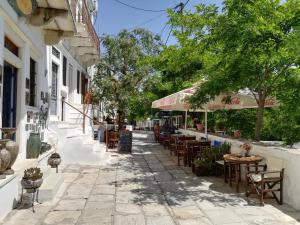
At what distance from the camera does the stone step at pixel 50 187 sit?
230 inches

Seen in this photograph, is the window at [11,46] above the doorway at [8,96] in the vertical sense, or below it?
above

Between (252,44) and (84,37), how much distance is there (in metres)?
8.09

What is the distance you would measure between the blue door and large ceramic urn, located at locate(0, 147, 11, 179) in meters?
2.52

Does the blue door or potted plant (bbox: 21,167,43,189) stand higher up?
the blue door

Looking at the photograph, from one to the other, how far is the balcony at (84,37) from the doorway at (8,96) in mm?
3370

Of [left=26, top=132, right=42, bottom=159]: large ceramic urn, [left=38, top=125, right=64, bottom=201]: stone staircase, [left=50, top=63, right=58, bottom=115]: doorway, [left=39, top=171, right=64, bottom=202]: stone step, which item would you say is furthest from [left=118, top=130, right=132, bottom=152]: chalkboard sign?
[left=39, top=171, right=64, bottom=202]: stone step

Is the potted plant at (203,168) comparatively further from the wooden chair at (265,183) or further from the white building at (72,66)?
the white building at (72,66)

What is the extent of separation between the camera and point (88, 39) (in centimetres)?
1303

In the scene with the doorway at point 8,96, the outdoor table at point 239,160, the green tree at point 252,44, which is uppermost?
the green tree at point 252,44

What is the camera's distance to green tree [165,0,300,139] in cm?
607

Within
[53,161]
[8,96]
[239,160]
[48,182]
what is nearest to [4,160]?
[48,182]

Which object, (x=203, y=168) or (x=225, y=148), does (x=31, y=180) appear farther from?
(x=225, y=148)

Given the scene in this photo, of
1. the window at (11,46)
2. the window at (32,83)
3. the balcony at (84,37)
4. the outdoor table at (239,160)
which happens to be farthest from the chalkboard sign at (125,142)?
the outdoor table at (239,160)

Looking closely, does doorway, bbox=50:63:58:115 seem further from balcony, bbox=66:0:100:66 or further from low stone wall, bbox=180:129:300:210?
low stone wall, bbox=180:129:300:210
